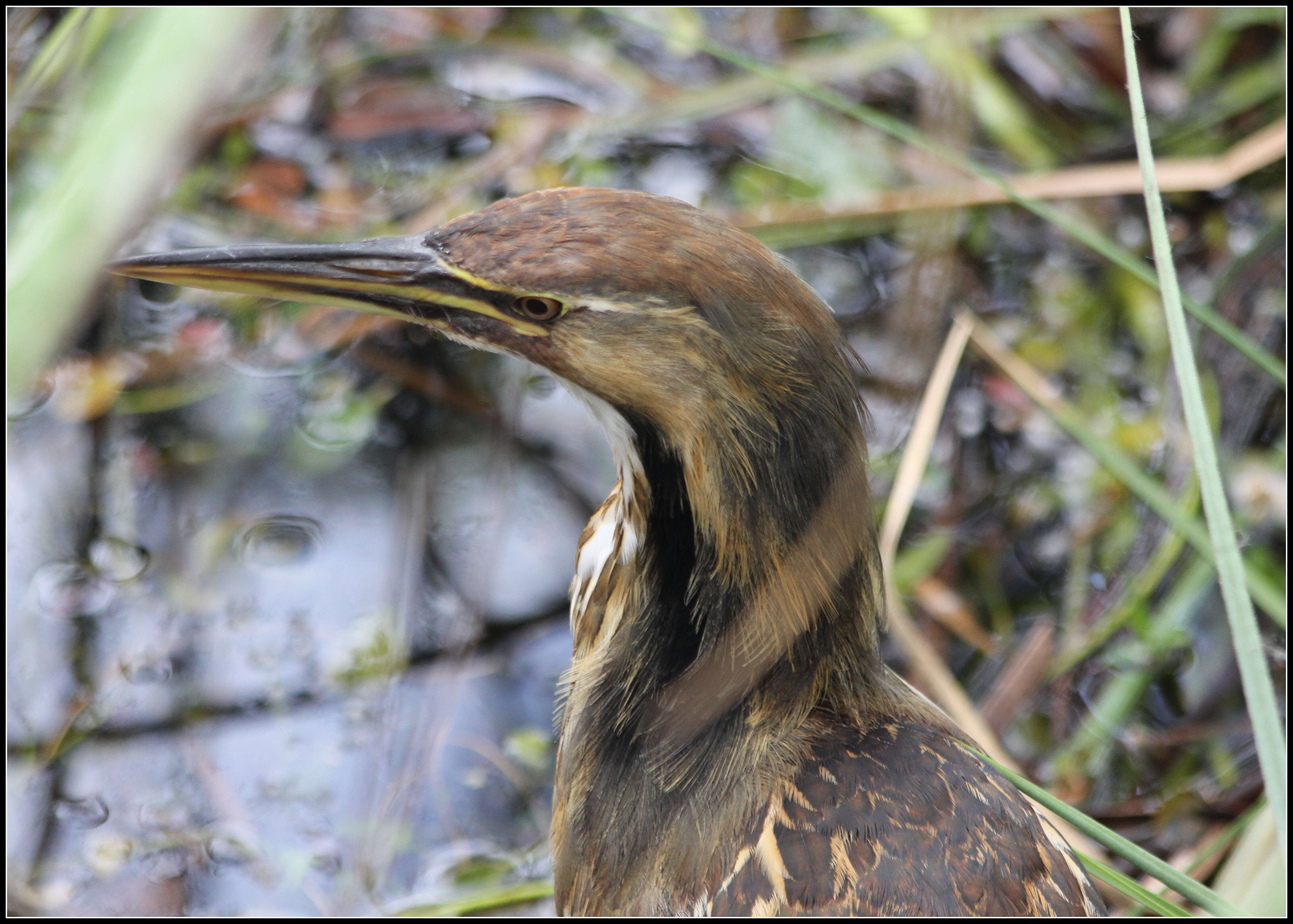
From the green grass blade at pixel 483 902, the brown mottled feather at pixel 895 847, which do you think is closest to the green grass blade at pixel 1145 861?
the brown mottled feather at pixel 895 847

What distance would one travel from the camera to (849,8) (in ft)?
9.21

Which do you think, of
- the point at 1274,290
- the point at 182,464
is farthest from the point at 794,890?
the point at 1274,290

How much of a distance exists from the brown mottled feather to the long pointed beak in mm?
521

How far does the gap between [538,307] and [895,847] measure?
60 cm

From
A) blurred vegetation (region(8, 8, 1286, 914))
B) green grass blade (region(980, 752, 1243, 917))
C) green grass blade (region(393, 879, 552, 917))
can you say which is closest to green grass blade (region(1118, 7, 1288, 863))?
green grass blade (region(980, 752, 1243, 917))

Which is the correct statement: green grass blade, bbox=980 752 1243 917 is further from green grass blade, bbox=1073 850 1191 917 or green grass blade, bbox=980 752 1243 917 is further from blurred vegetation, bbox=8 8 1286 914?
blurred vegetation, bbox=8 8 1286 914

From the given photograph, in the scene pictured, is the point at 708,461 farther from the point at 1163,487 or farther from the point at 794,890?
the point at 1163,487

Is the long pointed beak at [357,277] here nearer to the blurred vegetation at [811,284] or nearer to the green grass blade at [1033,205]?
the blurred vegetation at [811,284]

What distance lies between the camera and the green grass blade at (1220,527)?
2.24ft

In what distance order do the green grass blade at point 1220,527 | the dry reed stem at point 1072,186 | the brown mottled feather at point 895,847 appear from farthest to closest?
1. the dry reed stem at point 1072,186
2. the brown mottled feather at point 895,847
3. the green grass blade at point 1220,527

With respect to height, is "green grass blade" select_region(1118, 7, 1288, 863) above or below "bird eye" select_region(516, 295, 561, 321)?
above

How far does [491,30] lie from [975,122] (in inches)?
43.5

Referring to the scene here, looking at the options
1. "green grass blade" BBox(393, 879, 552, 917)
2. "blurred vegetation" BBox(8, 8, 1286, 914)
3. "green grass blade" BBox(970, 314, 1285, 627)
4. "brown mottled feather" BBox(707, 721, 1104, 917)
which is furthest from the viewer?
"blurred vegetation" BBox(8, 8, 1286, 914)

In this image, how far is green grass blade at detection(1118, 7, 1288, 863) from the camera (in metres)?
0.68
